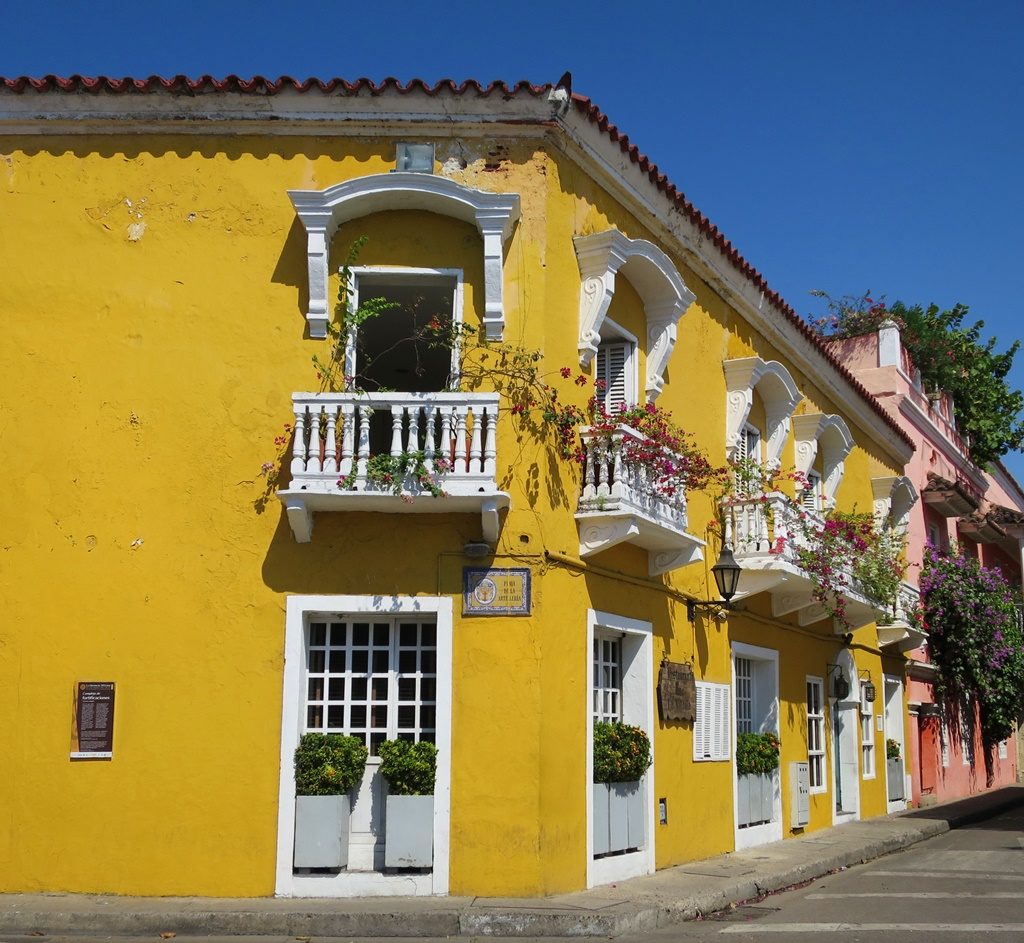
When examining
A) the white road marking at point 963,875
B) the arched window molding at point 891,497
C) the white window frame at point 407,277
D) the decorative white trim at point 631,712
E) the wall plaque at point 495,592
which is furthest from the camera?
the arched window molding at point 891,497

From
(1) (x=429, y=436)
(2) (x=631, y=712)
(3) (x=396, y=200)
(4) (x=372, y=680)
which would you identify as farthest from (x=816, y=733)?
(3) (x=396, y=200)

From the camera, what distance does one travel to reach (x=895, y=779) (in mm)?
21188

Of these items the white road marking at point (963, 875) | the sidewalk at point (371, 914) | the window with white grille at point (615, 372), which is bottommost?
the white road marking at point (963, 875)

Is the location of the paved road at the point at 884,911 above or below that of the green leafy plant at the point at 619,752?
below

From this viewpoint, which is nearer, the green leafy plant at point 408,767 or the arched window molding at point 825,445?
the green leafy plant at point 408,767

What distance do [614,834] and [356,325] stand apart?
17.7ft

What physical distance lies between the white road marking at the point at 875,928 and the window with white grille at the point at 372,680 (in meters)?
3.16

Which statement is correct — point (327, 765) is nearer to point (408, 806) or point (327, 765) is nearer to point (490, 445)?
point (408, 806)

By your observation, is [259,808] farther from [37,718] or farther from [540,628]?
[540,628]

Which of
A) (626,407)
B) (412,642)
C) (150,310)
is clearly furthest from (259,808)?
(626,407)

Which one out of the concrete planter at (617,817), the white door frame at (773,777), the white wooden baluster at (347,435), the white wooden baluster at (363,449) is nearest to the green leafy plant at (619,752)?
the concrete planter at (617,817)

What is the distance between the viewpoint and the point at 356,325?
10500mm

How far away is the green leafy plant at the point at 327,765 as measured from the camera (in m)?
9.80

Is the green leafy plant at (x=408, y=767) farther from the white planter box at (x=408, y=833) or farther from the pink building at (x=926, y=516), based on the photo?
the pink building at (x=926, y=516)
